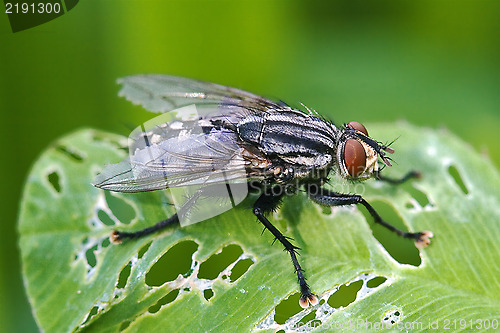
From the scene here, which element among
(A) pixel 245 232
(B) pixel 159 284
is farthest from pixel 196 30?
(B) pixel 159 284

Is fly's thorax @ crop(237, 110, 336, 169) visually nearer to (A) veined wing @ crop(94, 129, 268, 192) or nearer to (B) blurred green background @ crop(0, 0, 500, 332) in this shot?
(A) veined wing @ crop(94, 129, 268, 192)

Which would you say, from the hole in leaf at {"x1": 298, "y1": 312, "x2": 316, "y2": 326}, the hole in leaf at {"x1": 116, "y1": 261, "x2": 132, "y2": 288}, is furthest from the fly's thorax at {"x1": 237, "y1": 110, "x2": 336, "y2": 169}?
the hole in leaf at {"x1": 116, "y1": 261, "x2": 132, "y2": 288}

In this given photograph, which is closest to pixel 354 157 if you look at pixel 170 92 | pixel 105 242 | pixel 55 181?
pixel 170 92

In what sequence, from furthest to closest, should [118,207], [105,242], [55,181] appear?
[55,181], [118,207], [105,242]

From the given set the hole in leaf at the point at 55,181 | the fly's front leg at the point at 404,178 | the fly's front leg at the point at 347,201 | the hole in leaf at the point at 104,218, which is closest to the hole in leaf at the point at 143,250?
the hole in leaf at the point at 104,218

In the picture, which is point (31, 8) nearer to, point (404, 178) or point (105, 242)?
point (105, 242)

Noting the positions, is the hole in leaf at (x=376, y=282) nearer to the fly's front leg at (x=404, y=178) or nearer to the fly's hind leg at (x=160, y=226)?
the fly's front leg at (x=404, y=178)
